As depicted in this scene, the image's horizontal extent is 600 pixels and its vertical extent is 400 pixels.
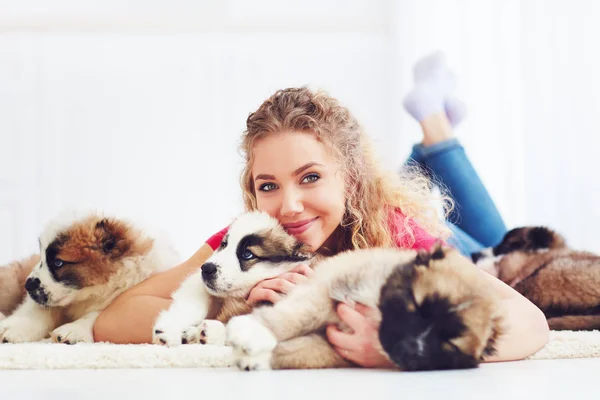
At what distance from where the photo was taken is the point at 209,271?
131 cm

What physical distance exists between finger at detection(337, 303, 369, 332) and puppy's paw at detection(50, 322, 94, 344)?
2.47ft

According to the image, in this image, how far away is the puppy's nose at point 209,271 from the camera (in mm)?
1307

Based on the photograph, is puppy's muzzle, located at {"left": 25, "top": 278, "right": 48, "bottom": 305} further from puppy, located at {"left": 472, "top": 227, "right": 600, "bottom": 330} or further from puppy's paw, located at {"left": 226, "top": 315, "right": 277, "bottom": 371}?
puppy, located at {"left": 472, "top": 227, "right": 600, "bottom": 330}

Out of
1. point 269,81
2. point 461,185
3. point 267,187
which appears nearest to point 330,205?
point 267,187

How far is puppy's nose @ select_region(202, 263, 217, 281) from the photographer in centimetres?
131

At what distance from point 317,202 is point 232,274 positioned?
0.24m

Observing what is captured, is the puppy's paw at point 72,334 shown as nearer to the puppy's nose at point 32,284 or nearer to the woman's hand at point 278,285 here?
the puppy's nose at point 32,284

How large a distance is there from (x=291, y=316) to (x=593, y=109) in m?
2.94

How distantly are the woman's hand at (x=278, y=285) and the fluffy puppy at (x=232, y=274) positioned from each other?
0.03 m

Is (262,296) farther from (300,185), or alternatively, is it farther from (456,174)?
(456,174)

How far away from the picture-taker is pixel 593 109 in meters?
3.46

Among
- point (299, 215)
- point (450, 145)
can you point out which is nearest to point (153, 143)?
point (450, 145)

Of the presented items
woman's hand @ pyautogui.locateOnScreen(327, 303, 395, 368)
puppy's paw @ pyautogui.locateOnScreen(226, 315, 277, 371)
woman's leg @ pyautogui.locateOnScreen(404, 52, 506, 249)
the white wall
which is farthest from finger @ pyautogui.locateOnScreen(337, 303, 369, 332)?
the white wall

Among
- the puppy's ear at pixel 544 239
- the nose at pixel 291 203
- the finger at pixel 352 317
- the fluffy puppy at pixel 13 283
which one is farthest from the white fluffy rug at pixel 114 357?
the puppy's ear at pixel 544 239
